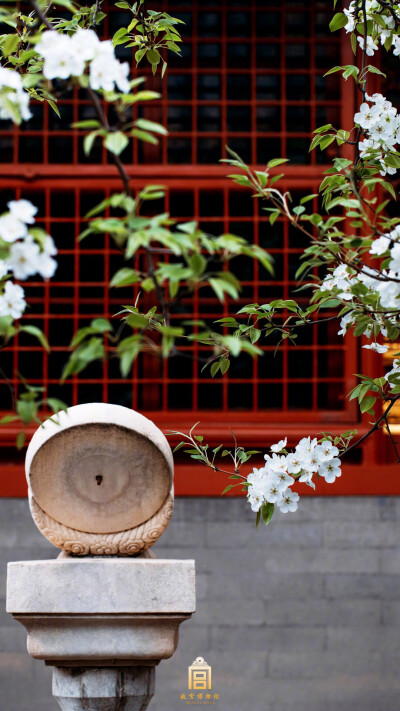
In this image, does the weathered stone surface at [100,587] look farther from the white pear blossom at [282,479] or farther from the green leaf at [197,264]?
the green leaf at [197,264]

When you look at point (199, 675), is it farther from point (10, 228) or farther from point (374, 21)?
point (10, 228)

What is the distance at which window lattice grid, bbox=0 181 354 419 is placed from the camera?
21.6 feet

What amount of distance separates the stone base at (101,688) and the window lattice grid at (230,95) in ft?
12.2

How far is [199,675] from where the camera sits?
6332 mm

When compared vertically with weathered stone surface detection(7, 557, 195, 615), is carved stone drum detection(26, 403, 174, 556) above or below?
above

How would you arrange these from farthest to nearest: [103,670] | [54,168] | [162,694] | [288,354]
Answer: [288,354], [54,168], [162,694], [103,670]

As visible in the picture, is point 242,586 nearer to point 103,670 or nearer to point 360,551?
point 360,551

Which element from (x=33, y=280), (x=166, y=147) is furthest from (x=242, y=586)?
(x=166, y=147)

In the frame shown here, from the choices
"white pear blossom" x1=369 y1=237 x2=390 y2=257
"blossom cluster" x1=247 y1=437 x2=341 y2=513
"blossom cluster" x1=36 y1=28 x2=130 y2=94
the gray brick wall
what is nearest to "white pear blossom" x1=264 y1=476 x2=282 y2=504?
"blossom cluster" x1=247 y1=437 x2=341 y2=513

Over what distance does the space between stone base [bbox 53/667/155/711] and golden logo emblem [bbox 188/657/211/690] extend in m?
2.47

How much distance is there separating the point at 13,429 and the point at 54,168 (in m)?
1.74

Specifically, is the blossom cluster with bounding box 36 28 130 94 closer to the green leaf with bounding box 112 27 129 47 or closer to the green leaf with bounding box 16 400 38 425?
the green leaf with bounding box 16 400 38 425

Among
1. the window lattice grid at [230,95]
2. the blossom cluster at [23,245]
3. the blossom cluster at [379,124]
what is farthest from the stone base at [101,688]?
the window lattice grid at [230,95]

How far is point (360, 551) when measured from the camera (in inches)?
254
